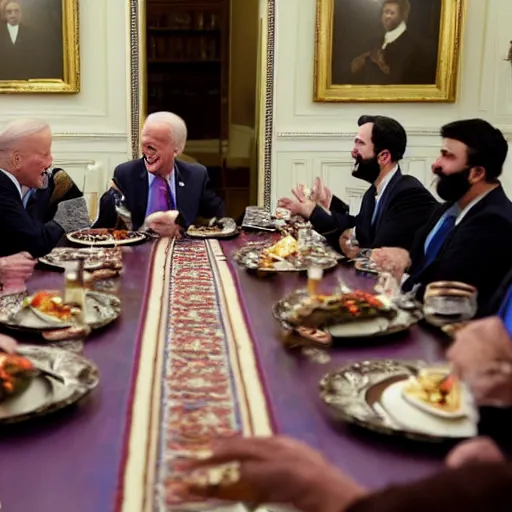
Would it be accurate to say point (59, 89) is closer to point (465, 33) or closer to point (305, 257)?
point (465, 33)

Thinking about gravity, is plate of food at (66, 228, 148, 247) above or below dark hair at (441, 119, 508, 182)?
below

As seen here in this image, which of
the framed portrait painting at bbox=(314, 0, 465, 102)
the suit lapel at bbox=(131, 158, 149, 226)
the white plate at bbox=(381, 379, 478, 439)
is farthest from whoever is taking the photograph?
the framed portrait painting at bbox=(314, 0, 465, 102)

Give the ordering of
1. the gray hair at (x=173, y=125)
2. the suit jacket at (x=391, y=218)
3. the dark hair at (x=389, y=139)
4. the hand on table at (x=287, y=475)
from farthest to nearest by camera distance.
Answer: the gray hair at (x=173, y=125), the dark hair at (x=389, y=139), the suit jacket at (x=391, y=218), the hand on table at (x=287, y=475)

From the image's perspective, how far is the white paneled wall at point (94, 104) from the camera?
6.22 metres

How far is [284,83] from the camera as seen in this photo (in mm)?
6422

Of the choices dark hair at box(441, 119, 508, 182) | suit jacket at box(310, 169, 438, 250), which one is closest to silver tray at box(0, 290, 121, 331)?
dark hair at box(441, 119, 508, 182)

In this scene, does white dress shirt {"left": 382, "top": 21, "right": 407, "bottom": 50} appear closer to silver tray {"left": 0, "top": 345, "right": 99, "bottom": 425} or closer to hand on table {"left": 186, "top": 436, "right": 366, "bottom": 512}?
silver tray {"left": 0, "top": 345, "right": 99, "bottom": 425}

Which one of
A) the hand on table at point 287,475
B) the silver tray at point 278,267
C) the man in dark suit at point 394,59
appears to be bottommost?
the silver tray at point 278,267

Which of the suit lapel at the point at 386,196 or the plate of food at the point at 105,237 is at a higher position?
the suit lapel at the point at 386,196

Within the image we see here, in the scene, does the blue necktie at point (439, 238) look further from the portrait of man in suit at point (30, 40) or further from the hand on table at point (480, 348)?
the portrait of man in suit at point (30, 40)

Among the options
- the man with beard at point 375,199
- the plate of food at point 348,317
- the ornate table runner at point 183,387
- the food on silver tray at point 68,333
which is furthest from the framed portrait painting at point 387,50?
the food on silver tray at point 68,333

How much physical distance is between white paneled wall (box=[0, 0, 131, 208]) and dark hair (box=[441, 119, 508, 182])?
3.85 metres

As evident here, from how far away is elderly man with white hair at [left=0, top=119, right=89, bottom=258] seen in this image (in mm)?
3146

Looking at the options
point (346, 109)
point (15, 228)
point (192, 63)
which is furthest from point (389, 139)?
point (192, 63)
